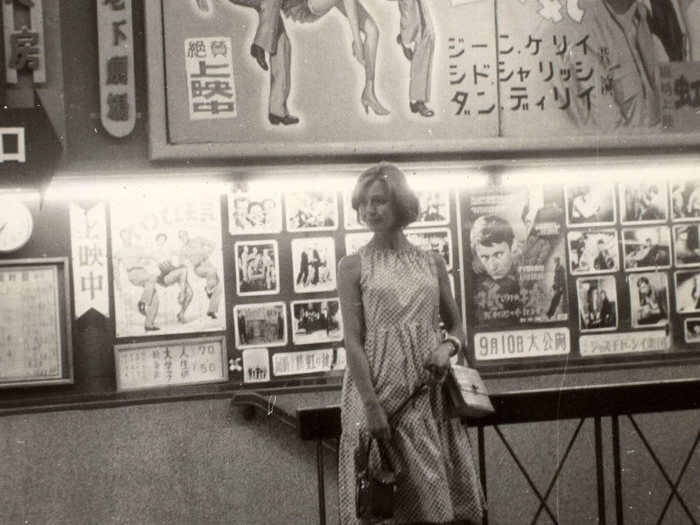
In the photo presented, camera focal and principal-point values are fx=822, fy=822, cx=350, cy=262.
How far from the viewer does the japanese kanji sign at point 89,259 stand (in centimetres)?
578

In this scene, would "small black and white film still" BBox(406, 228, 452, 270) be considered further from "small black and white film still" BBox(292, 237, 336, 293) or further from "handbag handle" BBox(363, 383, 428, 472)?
"handbag handle" BBox(363, 383, 428, 472)

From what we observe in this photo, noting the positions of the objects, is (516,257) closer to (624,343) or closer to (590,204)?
(590,204)

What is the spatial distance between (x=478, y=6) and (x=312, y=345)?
2.87 m

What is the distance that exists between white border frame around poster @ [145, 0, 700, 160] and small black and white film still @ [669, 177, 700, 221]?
353 millimetres

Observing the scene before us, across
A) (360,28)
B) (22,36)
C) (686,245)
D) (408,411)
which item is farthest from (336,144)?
(686,245)

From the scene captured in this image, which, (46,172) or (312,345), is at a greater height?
(46,172)

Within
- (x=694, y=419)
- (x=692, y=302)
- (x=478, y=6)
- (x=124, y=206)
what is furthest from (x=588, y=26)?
(x=124, y=206)

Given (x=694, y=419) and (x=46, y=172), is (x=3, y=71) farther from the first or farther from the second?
(x=694, y=419)

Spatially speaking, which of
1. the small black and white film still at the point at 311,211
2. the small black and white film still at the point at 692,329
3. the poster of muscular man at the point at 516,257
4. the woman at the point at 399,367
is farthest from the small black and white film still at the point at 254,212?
the small black and white film still at the point at 692,329

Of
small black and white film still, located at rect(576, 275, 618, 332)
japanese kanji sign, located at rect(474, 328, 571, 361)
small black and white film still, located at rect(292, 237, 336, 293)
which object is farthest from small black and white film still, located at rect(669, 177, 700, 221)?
small black and white film still, located at rect(292, 237, 336, 293)

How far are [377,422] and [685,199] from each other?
4.42 meters

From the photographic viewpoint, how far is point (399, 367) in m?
3.55

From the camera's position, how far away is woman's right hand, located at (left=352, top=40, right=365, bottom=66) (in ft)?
20.0

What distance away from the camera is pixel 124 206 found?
5.88 meters
